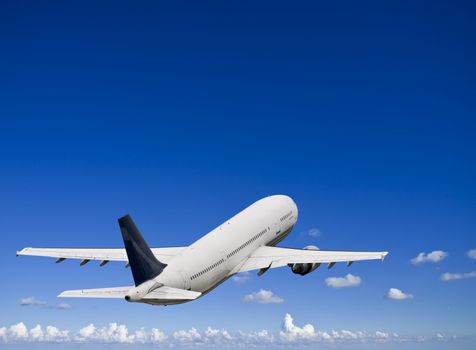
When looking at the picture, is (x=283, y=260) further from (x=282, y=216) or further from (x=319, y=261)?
(x=282, y=216)

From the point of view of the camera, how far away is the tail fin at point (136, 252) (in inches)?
1526

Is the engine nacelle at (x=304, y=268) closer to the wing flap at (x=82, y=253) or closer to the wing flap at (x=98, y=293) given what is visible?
the wing flap at (x=82, y=253)

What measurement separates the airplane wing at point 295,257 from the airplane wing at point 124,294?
496 inches

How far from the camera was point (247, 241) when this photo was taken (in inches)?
2170

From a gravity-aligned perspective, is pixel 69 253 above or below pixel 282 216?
below

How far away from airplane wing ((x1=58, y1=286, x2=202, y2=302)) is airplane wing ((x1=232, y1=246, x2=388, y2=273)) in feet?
41.4

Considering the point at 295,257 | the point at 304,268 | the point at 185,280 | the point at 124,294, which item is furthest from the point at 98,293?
the point at 304,268

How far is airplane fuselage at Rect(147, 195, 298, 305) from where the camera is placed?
143 feet

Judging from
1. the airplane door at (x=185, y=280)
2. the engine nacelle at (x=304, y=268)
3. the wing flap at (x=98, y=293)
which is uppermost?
the engine nacelle at (x=304, y=268)

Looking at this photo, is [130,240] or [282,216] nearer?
[130,240]

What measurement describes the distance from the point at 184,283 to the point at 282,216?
23733 mm

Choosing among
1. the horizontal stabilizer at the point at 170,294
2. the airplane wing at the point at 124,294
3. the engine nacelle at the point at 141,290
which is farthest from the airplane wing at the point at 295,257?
the engine nacelle at the point at 141,290

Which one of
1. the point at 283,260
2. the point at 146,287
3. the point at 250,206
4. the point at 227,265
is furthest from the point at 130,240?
the point at 250,206

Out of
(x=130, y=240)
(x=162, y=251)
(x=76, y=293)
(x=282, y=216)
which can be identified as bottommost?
(x=76, y=293)
